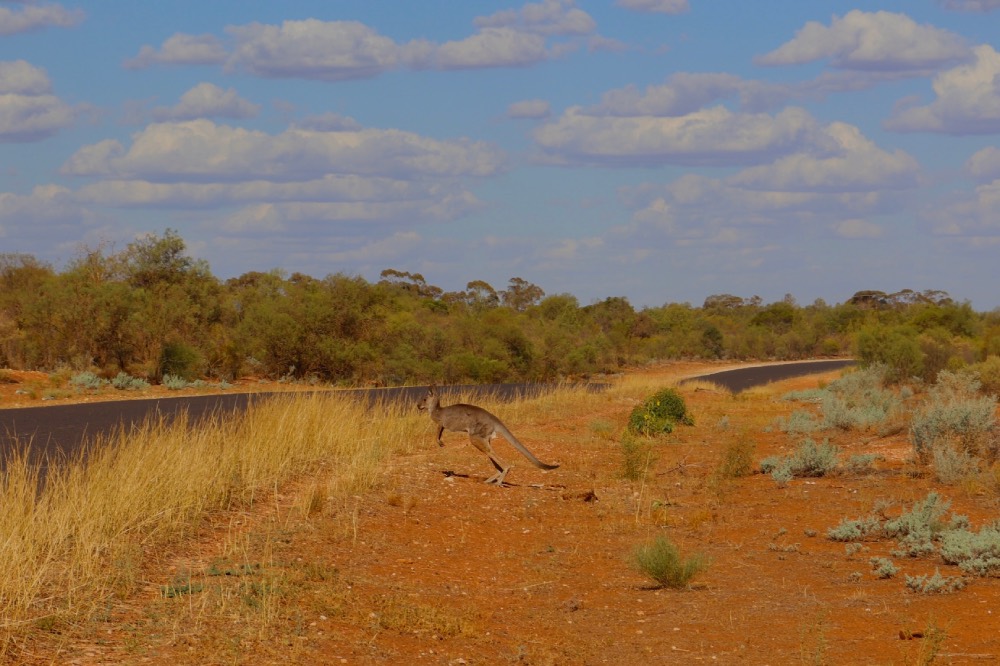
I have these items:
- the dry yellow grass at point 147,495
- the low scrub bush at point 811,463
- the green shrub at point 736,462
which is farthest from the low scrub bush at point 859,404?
the dry yellow grass at point 147,495

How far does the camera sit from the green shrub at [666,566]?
33.1 ft

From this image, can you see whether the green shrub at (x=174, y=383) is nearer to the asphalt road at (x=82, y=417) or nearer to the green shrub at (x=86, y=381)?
the green shrub at (x=86, y=381)

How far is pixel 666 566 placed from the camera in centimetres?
1006

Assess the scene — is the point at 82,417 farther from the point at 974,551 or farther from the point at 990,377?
the point at 990,377

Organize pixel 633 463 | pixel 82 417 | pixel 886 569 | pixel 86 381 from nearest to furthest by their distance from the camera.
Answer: pixel 886 569 → pixel 633 463 → pixel 82 417 → pixel 86 381

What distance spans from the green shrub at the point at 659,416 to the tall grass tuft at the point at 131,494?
26.3ft

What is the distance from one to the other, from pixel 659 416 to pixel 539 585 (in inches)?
572

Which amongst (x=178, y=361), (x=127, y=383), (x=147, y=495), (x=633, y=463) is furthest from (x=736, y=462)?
(x=178, y=361)

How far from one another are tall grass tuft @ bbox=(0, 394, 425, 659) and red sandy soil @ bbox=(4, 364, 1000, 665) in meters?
0.25

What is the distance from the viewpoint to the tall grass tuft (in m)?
7.57

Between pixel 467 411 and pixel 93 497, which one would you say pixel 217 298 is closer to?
pixel 467 411

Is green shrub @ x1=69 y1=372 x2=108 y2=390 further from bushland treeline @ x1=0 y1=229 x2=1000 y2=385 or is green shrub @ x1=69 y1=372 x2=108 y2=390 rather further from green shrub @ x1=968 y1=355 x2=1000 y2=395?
green shrub @ x1=968 y1=355 x2=1000 y2=395

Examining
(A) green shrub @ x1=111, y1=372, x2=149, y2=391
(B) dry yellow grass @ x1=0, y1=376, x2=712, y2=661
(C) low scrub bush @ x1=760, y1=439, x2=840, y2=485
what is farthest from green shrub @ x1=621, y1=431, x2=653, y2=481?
(A) green shrub @ x1=111, y1=372, x2=149, y2=391

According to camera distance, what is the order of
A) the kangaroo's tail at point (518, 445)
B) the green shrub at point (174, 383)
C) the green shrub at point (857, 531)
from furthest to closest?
the green shrub at point (174, 383), the kangaroo's tail at point (518, 445), the green shrub at point (857, 531)
